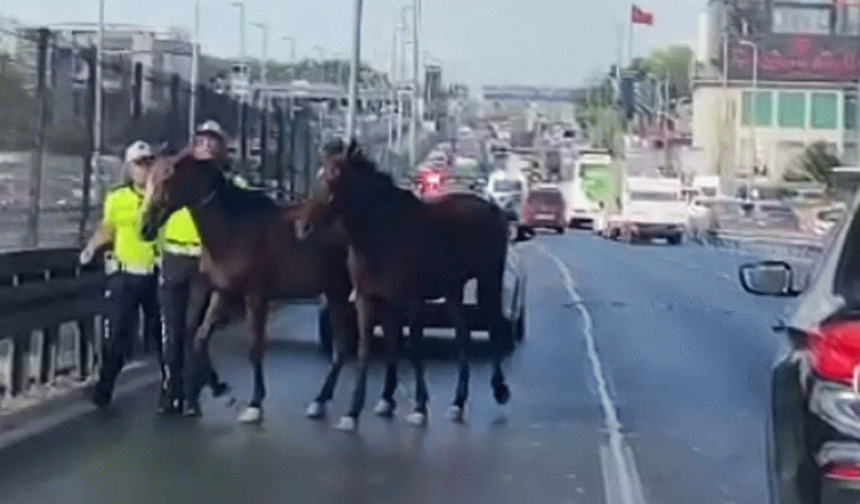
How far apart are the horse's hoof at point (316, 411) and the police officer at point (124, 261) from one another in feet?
5.10

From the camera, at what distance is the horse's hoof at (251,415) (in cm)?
1733

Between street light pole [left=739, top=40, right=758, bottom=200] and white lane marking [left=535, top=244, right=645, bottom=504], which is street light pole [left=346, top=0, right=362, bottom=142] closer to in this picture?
white lane marking [left=535, top=244, right=645, bottom=504]

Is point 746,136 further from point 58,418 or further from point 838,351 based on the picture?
point 838,351

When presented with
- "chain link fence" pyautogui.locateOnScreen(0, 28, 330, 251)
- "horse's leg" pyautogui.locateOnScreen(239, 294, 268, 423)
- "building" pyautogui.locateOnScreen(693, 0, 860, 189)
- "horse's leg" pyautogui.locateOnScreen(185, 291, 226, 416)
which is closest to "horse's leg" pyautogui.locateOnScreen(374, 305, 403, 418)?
"horse's leg" pyautogui.locateOnScreen(239, 294, 268, 423)

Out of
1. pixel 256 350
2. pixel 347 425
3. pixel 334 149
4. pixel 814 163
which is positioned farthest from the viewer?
pixel 814 163

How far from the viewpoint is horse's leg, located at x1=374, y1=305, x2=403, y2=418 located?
691 inches

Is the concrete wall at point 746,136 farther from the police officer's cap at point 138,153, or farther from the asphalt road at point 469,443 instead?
the police officer's cap at point 138,153

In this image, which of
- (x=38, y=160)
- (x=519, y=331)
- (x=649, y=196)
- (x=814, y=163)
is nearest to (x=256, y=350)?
(x=38, y=160)

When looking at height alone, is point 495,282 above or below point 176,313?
above

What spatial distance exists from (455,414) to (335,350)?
108cm

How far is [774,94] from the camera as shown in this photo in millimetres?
151375

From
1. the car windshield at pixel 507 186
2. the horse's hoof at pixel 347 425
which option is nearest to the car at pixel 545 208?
the car windshield at pixel 507 186

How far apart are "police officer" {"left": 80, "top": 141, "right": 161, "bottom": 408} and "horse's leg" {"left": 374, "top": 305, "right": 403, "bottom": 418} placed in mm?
1932

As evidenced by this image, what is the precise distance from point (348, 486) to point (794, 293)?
3.80 m
